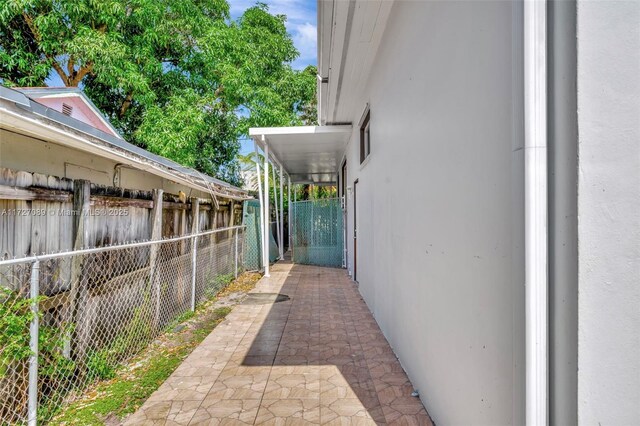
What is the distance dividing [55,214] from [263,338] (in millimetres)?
2700

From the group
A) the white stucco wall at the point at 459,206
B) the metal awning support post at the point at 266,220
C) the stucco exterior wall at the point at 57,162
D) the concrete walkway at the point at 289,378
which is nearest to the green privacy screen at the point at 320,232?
the metal awning support post at the point at 266,220

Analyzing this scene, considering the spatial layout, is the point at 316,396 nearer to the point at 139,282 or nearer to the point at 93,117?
the point at 139,282

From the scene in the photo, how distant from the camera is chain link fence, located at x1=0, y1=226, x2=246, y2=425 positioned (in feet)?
7.85

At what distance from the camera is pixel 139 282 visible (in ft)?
14.1

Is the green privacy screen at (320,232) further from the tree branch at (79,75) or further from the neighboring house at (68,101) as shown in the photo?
the tree branch at (79,75)

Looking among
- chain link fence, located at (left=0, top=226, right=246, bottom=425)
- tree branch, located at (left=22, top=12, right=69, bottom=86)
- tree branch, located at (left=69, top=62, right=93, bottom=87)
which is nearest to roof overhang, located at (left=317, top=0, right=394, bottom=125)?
chain link fence, located at (left=0, top=226, right=246, bottom=425)

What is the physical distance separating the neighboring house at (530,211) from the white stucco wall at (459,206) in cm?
1

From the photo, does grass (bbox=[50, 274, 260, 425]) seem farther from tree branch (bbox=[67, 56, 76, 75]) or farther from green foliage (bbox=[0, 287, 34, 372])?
tree branch (bbox=[67, 56, 76, 75])

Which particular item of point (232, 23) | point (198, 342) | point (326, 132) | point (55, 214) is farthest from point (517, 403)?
point (232, 23)

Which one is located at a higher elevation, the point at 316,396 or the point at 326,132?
the point at 326,132

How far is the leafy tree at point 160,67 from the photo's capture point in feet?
29.8

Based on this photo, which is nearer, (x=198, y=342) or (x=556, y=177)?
(x=556, y=177)

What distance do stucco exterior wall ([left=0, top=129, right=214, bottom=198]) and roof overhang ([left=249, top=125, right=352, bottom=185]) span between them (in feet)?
11.2

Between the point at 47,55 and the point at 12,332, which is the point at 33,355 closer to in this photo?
the point at 12,332
